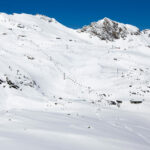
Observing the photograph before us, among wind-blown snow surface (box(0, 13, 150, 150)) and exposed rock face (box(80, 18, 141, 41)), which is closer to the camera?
wind-blown snow surface (box(0, 13, 150, 150))

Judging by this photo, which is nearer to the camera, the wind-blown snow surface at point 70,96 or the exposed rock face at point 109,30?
the wind-blown snow surface at point 70,96

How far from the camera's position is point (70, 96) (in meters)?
18.1

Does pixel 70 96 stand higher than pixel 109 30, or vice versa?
pixel 109 30

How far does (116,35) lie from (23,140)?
3741 cm

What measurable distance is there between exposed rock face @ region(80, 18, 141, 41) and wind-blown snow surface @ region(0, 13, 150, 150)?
9.09 metres

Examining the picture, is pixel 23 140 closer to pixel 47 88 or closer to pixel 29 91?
pixel 29 91

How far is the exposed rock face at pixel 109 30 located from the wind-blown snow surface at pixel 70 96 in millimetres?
9090

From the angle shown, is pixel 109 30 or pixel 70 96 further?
pixel 109 30

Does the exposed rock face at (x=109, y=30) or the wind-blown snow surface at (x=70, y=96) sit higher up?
the exposed rock face at (x=109, y=30)

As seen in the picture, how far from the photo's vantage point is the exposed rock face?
41.2 m

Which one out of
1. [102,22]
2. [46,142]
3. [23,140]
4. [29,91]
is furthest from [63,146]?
[102,22]

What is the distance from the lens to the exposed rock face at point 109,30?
135ft

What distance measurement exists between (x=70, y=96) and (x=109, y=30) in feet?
88.6

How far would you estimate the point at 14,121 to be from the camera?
943 cm
